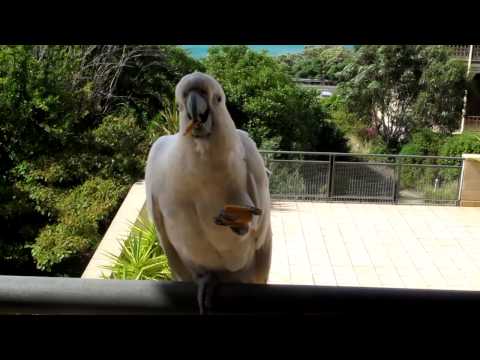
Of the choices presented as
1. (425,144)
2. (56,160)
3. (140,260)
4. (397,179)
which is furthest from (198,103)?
(425,144)

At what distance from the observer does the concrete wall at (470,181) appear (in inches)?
337

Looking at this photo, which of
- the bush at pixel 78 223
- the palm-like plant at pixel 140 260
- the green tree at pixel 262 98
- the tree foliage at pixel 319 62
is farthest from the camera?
the tree foliage at pixel 319 62

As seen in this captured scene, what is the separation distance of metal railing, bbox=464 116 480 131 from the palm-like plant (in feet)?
31.4

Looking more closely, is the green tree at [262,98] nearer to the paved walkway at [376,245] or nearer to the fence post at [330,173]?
the fence post at [330,173]

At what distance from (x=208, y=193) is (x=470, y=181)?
306 inches

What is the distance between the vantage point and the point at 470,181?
8625 millimetres

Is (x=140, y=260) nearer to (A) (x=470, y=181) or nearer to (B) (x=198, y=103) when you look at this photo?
(B) (x=198, y=103)

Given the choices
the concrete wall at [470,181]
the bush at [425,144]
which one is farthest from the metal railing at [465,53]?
the concrete wall at [470,181]

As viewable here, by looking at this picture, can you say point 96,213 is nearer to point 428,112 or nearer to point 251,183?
point 251,183

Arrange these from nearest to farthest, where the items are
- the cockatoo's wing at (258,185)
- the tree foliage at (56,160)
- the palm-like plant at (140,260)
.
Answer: the cockatoo's wing at (258,185)
the palm-like plant at (140,260)
the tree foliage at (56,160)

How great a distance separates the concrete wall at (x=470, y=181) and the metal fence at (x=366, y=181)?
0.26 ft

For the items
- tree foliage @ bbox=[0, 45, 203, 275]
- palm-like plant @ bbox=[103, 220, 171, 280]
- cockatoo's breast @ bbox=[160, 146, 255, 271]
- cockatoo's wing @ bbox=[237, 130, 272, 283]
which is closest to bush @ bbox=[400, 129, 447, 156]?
tree foliage @ bbox=[0, 45, 203, 275]
